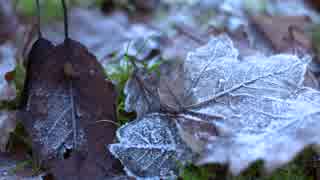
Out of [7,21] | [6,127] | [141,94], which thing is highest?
[141,94]

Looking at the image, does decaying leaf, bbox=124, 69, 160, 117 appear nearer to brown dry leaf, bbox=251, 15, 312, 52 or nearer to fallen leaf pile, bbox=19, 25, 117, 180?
fallen leaf pile, bbox=19, 25, 117, 180

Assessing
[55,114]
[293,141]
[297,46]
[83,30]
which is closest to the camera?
[293,141]

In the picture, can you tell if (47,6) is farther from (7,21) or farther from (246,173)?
(246,173)

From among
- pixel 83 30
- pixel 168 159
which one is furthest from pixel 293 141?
pixel 83 30

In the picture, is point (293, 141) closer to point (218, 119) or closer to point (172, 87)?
point (218, 119)

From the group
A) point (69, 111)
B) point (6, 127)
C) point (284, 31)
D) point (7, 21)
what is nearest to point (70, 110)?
point (69, 111)

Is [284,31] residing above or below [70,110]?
above

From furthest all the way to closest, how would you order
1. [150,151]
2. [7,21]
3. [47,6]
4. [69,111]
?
[47,6]
[7,21]
[69,111]
[150,151]
